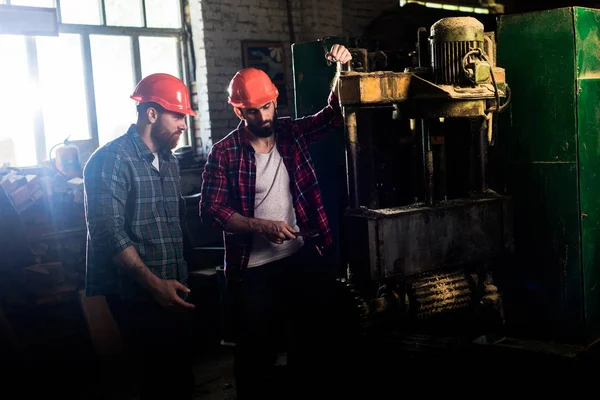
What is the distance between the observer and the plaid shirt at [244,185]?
3607mm

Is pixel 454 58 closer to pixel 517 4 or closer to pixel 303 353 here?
pixel 303 353

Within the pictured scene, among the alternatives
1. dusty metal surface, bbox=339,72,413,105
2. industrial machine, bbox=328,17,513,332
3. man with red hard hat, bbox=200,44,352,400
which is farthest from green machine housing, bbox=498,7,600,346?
man with red hard hat, bbox=200,44,352,400

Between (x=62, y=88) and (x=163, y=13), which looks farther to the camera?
(x=163, y=13)

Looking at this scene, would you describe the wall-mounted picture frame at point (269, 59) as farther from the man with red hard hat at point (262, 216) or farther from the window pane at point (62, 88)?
the man with red hard hat at point (262, 216)

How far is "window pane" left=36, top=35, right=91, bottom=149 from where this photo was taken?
19.8 feet

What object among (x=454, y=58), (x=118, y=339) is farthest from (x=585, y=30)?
(x=118, y=339)

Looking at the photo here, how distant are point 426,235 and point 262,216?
91cm

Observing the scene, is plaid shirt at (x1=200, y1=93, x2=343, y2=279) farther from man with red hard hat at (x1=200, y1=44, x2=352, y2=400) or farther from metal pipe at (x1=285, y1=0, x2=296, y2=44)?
metal pipe at (x1=285, y1=0, x2=296, y2=44)

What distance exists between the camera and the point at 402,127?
12.9ft

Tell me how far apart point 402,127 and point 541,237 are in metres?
0.93

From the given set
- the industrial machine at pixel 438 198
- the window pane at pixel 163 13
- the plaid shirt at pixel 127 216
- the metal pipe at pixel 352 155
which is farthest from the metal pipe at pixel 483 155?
the window pane at pixel 163 13

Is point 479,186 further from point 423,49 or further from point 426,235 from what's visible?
point 423,49

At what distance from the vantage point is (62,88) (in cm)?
614

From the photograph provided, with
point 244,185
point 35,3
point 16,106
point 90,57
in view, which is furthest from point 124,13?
point 244,185
